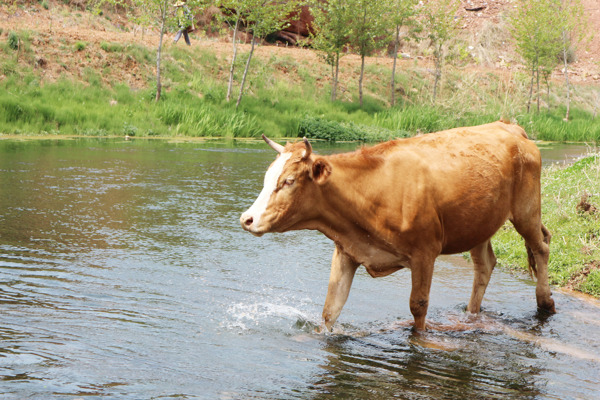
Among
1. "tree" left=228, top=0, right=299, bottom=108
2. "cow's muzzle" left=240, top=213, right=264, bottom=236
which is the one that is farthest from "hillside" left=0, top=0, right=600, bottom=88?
"cow's muzzle" left=240, top=213, right=264, bottom=236

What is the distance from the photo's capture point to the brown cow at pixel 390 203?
17.4 ft

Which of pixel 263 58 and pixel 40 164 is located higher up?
pixel 263 58

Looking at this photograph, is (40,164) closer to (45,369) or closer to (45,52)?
(45,369)

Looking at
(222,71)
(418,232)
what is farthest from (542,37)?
(418,232)

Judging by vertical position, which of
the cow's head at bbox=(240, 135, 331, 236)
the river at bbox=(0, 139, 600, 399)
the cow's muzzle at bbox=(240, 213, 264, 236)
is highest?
the cow's head at bbox=(240, 135, 331, 236)

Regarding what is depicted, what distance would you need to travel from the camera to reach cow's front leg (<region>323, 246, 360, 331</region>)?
578 cm

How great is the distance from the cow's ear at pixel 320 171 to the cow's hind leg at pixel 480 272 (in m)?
2.17

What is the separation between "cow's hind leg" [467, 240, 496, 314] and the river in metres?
0.14

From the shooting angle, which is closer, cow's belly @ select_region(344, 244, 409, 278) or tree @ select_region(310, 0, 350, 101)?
cow's belly @ select_region(344, 244, 409, 278)

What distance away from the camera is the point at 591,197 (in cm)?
998

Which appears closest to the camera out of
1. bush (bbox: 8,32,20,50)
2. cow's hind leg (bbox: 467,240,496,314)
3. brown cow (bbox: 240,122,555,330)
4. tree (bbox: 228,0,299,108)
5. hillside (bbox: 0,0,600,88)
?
brown cow (bbox: 240,122,555,330)

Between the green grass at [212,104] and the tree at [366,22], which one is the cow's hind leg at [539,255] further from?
the tree at [366,22]

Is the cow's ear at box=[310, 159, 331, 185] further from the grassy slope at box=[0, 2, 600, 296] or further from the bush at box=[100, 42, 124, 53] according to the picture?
the bush at box=[100, 42, 124, 53]

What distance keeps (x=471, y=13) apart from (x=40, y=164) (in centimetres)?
5784
